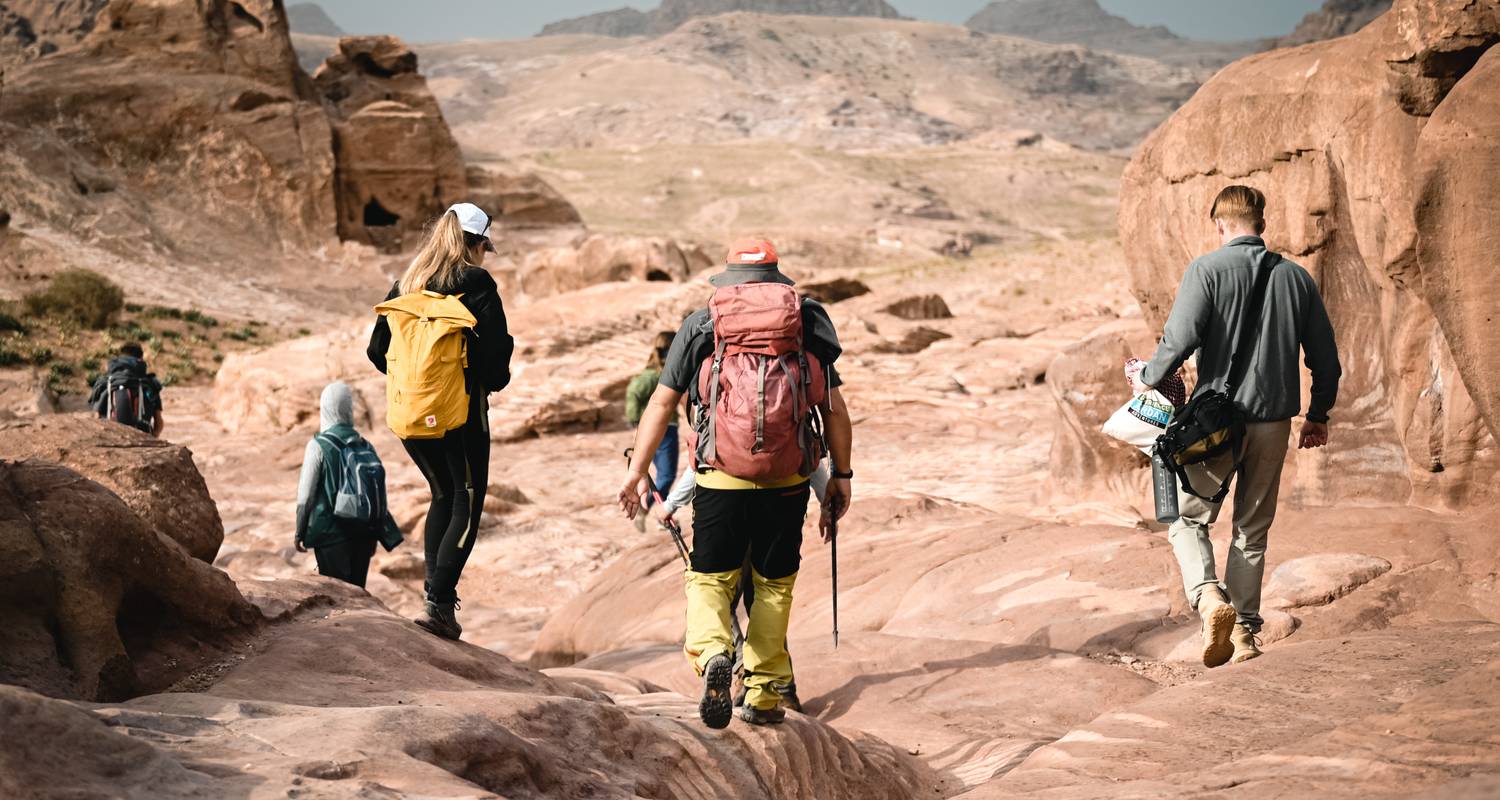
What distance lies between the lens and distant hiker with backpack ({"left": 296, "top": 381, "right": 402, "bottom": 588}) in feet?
21.0

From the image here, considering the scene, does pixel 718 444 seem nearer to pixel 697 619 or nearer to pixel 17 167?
pixel 697 619

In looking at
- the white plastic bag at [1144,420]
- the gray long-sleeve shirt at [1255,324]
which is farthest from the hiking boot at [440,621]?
the gray long-sleeve shirt at [1255,324]

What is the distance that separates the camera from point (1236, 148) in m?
8.28

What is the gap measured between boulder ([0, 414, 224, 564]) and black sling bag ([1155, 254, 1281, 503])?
4118mm

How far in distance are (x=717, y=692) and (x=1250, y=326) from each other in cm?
240

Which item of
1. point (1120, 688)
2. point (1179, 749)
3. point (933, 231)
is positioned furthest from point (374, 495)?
point (933, 231)

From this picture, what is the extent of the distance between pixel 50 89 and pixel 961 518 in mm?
33160

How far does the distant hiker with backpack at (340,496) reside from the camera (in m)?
6.39

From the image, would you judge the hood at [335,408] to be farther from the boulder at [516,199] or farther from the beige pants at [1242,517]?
the boulder at [516,199]

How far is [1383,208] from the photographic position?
6594 millimetres

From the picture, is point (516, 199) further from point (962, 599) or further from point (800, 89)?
point (800, 89)

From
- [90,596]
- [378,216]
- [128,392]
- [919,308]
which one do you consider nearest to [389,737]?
[90,596]

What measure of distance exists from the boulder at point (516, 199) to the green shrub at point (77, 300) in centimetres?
1244

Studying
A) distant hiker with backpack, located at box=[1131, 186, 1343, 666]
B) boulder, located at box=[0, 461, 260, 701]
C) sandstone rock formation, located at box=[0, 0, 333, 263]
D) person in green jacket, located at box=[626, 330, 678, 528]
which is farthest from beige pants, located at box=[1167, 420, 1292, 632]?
sandstone rock formation, located at box=[0, 0, 333, 263]
